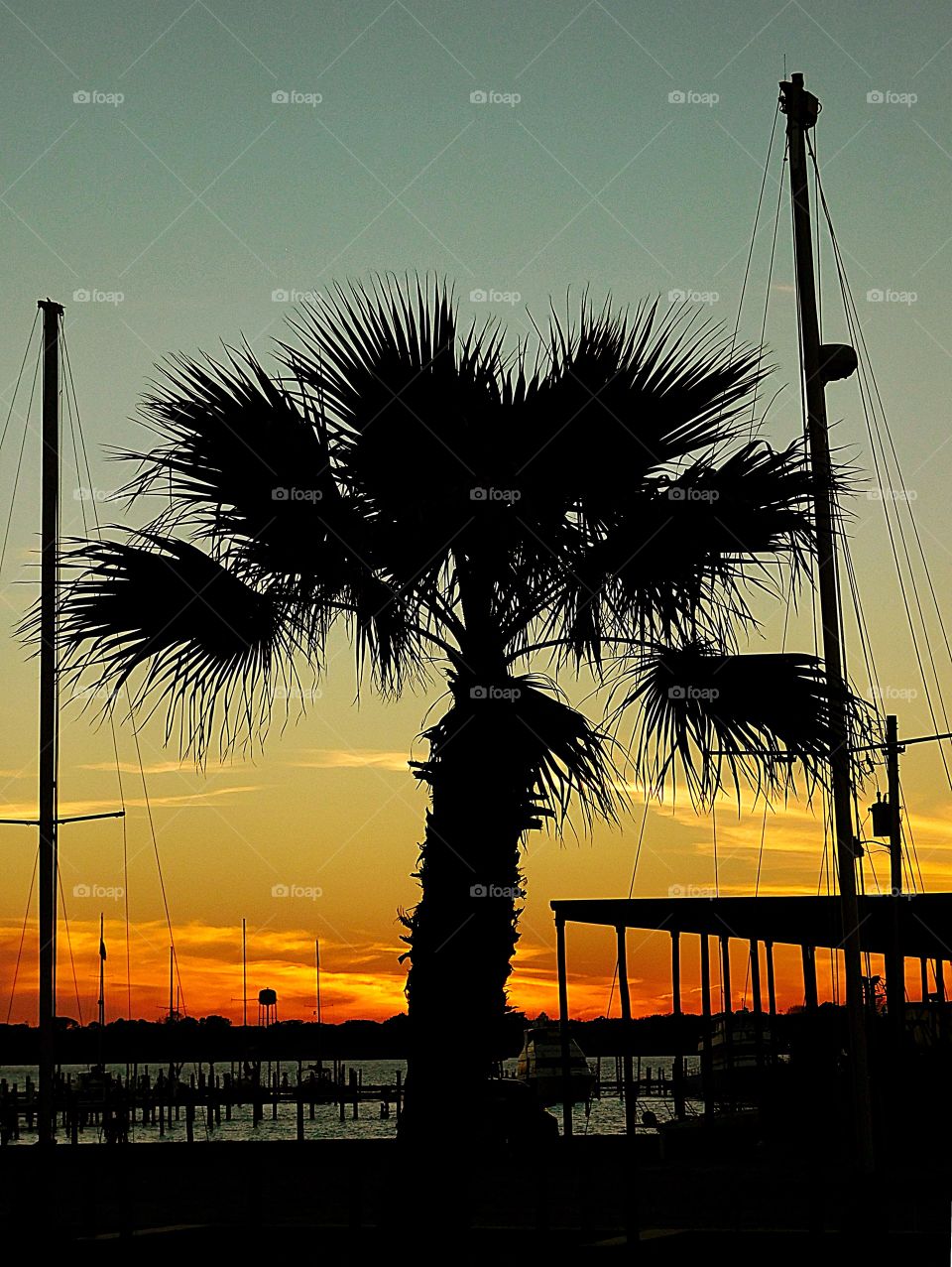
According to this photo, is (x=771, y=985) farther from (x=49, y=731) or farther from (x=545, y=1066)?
(x=545, y=1066)

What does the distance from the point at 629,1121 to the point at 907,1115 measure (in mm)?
7567

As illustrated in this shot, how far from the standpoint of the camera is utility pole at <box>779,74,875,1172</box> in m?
13.5

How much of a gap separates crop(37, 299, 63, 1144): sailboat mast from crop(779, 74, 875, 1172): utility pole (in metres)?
9.08

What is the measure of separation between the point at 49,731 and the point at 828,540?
38.3ft

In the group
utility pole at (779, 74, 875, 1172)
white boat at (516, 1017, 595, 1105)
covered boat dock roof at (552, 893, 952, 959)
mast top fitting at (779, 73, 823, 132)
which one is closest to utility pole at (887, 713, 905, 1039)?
covered boat dock roof at (552, 893, 952, 959)

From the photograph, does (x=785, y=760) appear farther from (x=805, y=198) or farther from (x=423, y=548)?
(x=805, y=198)

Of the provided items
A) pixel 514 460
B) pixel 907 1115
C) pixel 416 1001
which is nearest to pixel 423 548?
pixel 514 460

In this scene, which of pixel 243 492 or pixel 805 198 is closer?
pixel 243 492

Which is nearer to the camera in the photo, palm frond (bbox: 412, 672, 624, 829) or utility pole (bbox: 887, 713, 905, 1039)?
palm frond (bbox: 412, 672, 624, 829)

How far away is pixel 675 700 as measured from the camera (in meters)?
11.7

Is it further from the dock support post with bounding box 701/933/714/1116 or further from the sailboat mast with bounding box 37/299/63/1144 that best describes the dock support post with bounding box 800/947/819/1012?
the sailboat mast with bounding box 37/299/63/1144

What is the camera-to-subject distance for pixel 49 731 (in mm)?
21000

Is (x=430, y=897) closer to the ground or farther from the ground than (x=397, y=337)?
closer to the ground

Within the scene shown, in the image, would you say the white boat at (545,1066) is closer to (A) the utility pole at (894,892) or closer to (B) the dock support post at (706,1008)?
(A) the utility pole at (894,892)
